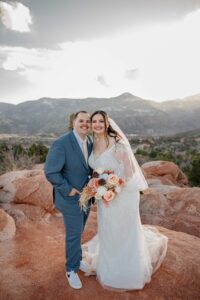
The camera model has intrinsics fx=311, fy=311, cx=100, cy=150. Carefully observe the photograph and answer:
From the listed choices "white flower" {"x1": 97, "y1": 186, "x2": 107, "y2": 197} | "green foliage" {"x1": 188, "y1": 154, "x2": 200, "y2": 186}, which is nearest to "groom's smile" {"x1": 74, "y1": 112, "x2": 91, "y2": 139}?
"white flower" {"x1": 97, "y1": 186, "x2": 107, "y2": 197}

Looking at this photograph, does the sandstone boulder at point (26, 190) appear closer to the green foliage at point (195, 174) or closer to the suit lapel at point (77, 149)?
the suit lapel at point (77, 149)

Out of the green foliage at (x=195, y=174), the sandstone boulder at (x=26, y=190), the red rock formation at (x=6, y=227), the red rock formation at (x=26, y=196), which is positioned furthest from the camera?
the green foliage at (x=195, y=174)

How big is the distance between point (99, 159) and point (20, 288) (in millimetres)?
1958

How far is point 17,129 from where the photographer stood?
5276 inches

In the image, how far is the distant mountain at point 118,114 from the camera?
12306cm

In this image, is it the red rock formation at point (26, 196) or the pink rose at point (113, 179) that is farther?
the red rock formation at point (26, 196)

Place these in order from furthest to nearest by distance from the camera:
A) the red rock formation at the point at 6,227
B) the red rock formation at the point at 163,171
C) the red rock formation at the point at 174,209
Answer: the red rock formation at the point at 163,171 → the red rock formation at the point at 174,209 → the red rock formation at the point at 6,227

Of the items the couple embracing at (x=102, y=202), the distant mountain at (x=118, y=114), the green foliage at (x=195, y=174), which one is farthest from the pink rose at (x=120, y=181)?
the distant mountain at (x=118, y=114)

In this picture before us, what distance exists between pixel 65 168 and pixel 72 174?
0.12 m

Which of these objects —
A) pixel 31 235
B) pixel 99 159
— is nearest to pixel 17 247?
pixel 31 235

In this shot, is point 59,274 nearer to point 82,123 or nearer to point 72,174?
point 72,174

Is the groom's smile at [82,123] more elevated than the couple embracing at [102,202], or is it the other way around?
the groom's smile at [82,123]

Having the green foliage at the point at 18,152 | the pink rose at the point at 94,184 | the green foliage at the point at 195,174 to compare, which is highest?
the pink rose at the point at 94,184

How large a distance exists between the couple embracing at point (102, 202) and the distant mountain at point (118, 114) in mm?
101901
